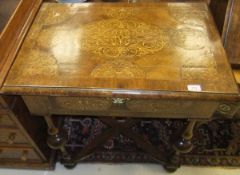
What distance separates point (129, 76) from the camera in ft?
2.65

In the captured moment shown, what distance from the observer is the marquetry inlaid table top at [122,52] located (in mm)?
789

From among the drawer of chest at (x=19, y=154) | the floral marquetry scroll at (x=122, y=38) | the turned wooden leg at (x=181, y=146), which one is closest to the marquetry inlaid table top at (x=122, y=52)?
the floral marquetry scroll at (x=122, y=38)

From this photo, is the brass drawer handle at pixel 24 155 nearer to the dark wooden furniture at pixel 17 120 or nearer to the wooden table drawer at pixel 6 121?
the dark wooden furniture at pixel 17 120

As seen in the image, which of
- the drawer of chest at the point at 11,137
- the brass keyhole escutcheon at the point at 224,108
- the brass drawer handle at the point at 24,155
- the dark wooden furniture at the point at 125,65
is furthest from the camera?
the brass drawer handle at the point at 24,155

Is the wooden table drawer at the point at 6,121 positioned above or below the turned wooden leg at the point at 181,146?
above

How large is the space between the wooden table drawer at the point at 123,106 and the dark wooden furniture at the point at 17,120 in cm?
12

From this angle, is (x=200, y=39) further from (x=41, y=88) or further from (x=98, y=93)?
(x=41, y=88)

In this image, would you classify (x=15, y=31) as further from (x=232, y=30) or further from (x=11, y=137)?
(x=232, y=30)

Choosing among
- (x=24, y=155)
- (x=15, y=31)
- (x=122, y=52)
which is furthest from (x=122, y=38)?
(x=24, y=155)

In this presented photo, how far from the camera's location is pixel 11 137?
1066mm

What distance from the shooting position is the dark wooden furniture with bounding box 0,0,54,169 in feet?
2.96

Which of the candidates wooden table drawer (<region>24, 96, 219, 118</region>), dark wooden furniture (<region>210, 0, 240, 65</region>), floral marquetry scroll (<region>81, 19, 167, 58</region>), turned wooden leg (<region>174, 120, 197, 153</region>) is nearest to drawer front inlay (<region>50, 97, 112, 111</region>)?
wooden table drawer (<region>24, 96, 219, 118</region>)

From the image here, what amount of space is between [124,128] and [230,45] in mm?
667

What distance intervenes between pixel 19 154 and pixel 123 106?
720 mm
